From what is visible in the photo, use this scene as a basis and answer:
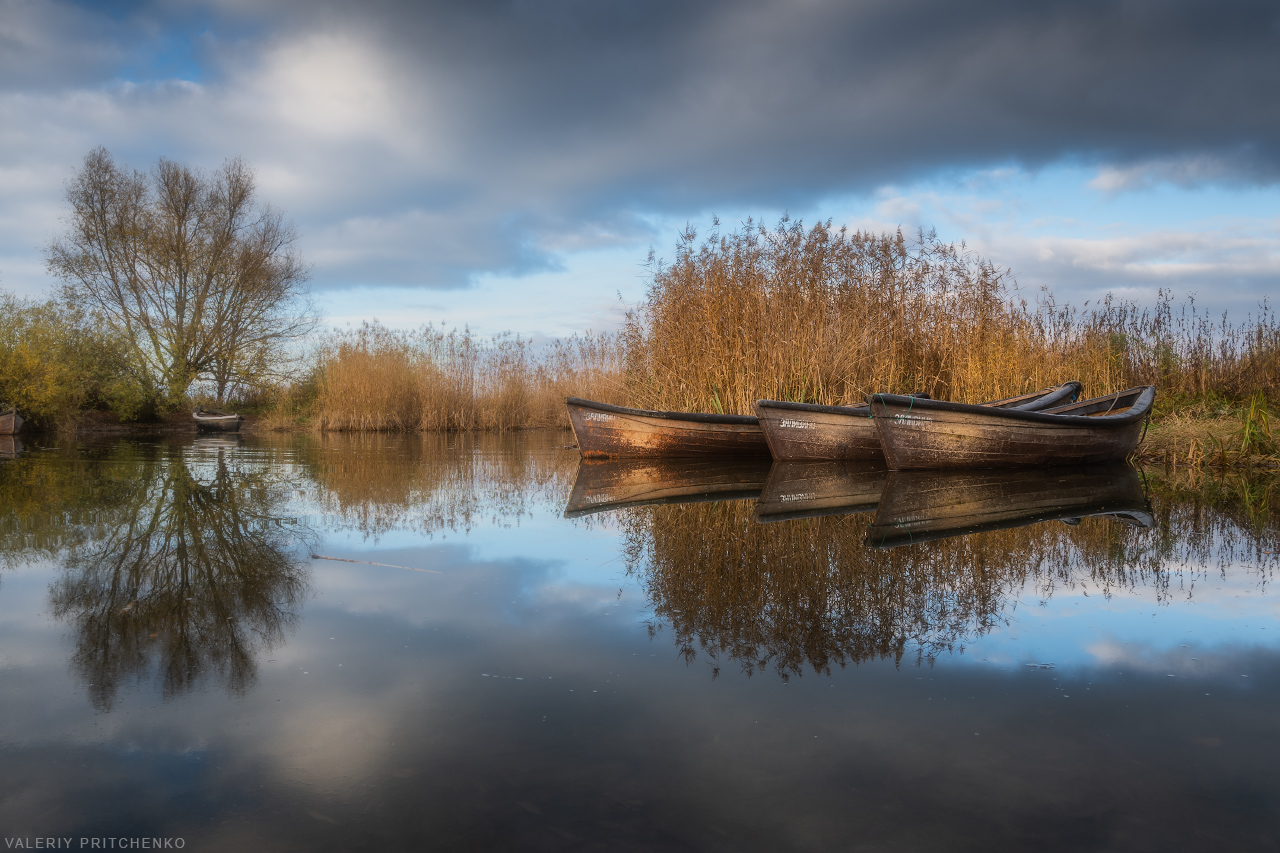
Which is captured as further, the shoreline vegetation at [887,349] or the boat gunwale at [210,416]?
the boat gunwale at [210,416]

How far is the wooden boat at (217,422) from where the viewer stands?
21.6 meters

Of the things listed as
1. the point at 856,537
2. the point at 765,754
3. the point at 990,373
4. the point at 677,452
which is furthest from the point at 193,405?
the point at 765,754

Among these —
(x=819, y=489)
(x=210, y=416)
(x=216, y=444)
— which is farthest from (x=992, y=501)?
(x=210, y=416)

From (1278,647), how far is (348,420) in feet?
68.9

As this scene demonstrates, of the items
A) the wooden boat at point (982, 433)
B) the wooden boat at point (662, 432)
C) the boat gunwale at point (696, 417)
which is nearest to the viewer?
the wooden boat at point (982, 433)

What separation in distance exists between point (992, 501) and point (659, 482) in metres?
3.16

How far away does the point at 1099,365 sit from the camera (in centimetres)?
1183

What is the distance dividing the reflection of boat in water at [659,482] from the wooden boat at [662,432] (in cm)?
20

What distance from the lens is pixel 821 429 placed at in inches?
348

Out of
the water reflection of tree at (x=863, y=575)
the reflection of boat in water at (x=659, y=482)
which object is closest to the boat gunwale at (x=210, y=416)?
the reflection of boat in water at (x=659, y=482)

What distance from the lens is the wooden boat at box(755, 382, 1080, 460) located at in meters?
8.62

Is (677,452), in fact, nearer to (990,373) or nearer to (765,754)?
(990,373)

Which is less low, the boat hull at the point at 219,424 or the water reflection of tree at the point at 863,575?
the boat hull at the point at 219,424

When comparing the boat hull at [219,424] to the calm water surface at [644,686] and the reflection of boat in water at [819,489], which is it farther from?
the calm water surface at [644,686]
